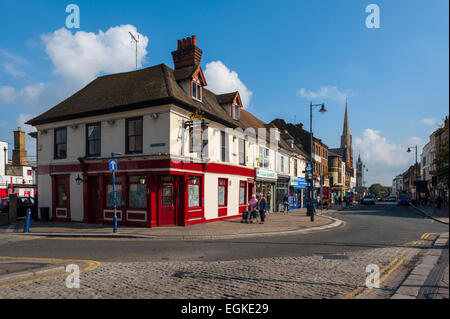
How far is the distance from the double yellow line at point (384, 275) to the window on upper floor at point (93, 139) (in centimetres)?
1618

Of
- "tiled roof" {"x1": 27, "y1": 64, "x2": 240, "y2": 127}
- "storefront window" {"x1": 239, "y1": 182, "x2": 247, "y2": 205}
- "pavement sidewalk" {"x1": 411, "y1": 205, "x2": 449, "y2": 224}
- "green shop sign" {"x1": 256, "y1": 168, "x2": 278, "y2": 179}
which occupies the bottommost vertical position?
"pavement sidewalk" {"x1": 411, "y1": 205, "x2": 449, "y2": 224}

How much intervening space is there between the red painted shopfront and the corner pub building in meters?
0.05

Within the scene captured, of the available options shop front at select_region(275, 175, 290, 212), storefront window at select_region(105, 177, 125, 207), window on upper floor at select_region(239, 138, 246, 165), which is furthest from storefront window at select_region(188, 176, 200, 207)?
shop front at select_region(275, 175, 290, 212)

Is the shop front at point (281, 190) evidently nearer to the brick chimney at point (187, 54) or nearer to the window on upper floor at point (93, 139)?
the brick chimney at point (187, 54)

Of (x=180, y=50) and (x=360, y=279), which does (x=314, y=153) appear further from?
(x=360, y=279)

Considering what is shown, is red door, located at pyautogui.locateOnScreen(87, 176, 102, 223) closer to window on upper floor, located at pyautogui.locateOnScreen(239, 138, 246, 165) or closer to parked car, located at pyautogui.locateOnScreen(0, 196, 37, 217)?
parked car, located at pyautogui.locateOnScreen(0, 196, 37, 217)

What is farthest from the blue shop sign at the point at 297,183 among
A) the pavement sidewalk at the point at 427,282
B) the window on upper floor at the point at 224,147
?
the pavement sidewalk at the point at 427,282

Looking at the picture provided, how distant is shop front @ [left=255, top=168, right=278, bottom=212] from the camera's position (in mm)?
26712

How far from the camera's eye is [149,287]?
244 inches

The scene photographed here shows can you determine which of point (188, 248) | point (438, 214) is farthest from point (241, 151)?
point (438, 214)

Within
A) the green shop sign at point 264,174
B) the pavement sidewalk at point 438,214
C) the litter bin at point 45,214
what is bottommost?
the pavement sidewalk at point 438,214

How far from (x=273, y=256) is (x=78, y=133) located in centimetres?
1532

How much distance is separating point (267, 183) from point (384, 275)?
22045 millimetres

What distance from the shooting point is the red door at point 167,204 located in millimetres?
17078
